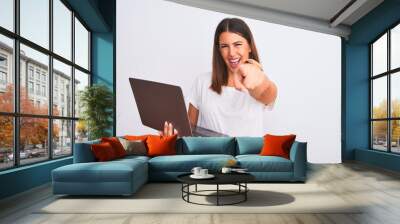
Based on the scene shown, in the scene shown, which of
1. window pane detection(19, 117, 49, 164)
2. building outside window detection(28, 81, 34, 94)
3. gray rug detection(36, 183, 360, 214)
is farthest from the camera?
building outside window detection(28, 81, 34, 94)

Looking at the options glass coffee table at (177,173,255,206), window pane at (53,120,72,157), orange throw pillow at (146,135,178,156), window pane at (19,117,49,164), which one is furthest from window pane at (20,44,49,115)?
glass coffee table at (177,173,255,206)

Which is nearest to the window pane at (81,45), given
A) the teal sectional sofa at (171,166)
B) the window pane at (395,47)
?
the teal sectional sofa at (171,166)

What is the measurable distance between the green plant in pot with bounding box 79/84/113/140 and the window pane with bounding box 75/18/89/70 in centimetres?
66

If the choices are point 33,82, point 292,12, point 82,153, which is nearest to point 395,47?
point 292,12

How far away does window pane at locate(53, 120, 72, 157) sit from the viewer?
6.33 meters

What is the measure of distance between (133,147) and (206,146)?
1.28m

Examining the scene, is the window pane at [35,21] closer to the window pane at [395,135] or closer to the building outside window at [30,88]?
the building outside window at [30,88]

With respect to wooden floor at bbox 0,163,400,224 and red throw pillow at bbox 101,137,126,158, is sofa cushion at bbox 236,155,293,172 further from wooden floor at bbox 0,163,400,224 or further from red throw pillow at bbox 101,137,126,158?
red throw pillow at bbox 101,137,126,158

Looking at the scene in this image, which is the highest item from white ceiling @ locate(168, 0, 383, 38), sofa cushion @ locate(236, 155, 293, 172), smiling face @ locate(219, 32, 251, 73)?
white ceiling @ locate(168, 0, 383, 38)

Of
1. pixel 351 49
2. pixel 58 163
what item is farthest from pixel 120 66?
pixel 351 49

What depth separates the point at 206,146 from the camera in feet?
21.9

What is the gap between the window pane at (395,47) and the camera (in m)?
7.72

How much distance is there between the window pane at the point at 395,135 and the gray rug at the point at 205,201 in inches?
132

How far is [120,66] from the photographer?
858 cm
